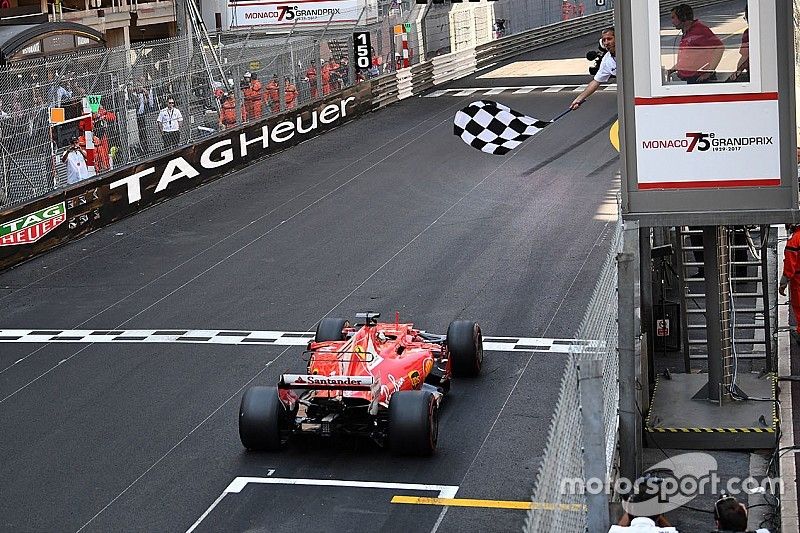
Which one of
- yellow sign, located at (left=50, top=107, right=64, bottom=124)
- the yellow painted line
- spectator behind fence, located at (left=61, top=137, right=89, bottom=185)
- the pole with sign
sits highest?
the pole with sign

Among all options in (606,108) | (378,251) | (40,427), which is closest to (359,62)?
(606,108)

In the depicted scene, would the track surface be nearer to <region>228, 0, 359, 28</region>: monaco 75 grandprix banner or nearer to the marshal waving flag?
the marshal waving flag

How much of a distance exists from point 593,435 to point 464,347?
229 inches

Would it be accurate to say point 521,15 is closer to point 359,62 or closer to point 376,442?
point 359,62

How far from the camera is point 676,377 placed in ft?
39.1

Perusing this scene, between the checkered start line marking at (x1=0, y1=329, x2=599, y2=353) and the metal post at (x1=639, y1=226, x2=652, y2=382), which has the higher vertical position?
the metal post at (x1=639, y1=226, x2=652, y2=382)

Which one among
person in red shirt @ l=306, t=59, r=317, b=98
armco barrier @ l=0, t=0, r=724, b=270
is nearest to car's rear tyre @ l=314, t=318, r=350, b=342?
armco barrier @ l=0, t=0, r=724, b=270

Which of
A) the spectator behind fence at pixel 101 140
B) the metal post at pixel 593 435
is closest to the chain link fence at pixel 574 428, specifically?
the metal post at pixel 593 435

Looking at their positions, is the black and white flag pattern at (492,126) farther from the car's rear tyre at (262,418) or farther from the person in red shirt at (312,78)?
the person in red shirt at (312,78)

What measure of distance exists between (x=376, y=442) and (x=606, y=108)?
69.9ft

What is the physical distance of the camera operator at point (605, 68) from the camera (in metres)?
10.7

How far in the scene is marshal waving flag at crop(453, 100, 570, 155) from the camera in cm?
1266

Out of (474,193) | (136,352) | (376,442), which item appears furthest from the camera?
(474,193)

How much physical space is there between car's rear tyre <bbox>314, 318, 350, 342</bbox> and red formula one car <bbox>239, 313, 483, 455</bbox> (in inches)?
34.5
